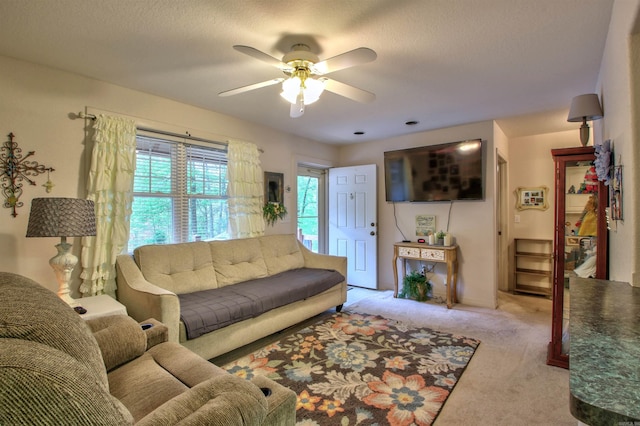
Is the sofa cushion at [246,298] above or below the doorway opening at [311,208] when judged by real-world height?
below

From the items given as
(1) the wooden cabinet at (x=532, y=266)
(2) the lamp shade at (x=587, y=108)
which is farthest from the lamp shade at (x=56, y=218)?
(1) the wooden cabinet at (x=532, y=266)

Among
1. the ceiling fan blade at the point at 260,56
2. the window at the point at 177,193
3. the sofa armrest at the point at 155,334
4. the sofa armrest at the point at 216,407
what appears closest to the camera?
the sofa armrest at the point at 216,407

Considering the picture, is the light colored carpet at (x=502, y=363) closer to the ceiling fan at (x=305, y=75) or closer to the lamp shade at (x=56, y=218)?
the ceiling fan at (x=305, y=75)

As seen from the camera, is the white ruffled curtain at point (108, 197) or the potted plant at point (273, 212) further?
the potted plant at point (273, 212)

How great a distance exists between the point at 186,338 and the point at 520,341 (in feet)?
9.62

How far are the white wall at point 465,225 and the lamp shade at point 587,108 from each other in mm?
1638

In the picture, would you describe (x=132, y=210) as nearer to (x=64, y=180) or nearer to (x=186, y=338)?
(x=64, y=180)

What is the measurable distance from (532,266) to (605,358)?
423cm

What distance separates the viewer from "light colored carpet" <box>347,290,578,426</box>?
1.85 meters

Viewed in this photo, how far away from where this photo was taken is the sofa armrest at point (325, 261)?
Result: 3.82m

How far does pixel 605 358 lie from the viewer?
74 cm

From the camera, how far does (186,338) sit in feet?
7.12

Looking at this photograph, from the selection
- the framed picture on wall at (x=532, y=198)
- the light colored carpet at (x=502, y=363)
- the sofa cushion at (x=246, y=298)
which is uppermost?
the framed picture on wall at (x=532, y=198)

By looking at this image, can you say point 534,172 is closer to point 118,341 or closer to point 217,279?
point 217,279
